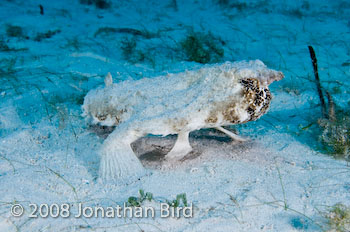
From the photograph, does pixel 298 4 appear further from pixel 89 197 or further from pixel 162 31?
pixel 89 197

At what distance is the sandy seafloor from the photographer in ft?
7.54

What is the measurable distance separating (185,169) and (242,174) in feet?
1.79

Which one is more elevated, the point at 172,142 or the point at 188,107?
the point at 188,107

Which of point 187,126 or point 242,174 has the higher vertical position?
point 187,126

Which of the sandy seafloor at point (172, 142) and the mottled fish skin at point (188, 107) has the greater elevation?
the mottled fish skin at point (188, 107)

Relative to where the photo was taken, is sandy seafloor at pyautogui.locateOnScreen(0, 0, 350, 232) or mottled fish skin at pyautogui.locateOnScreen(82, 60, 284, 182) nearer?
sandy seafloor at pyautogui.locateOnScreen(0, 0, 350, 232)

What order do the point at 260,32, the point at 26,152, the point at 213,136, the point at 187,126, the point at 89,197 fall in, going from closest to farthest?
the point at 89,197 → the point at 187,126 → the point at 26,152 → the point at 213,136 → the point at 260,32

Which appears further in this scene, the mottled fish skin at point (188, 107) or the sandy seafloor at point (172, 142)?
the mottled fish skin at point (188, 107)

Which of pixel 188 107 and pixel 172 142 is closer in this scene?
pixel 188 107

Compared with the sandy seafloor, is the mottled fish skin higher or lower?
higher

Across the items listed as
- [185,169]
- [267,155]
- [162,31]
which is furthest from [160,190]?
[162,31]

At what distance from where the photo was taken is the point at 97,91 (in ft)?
12.4

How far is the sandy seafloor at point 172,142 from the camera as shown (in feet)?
7.54

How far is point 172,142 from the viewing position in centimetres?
352
